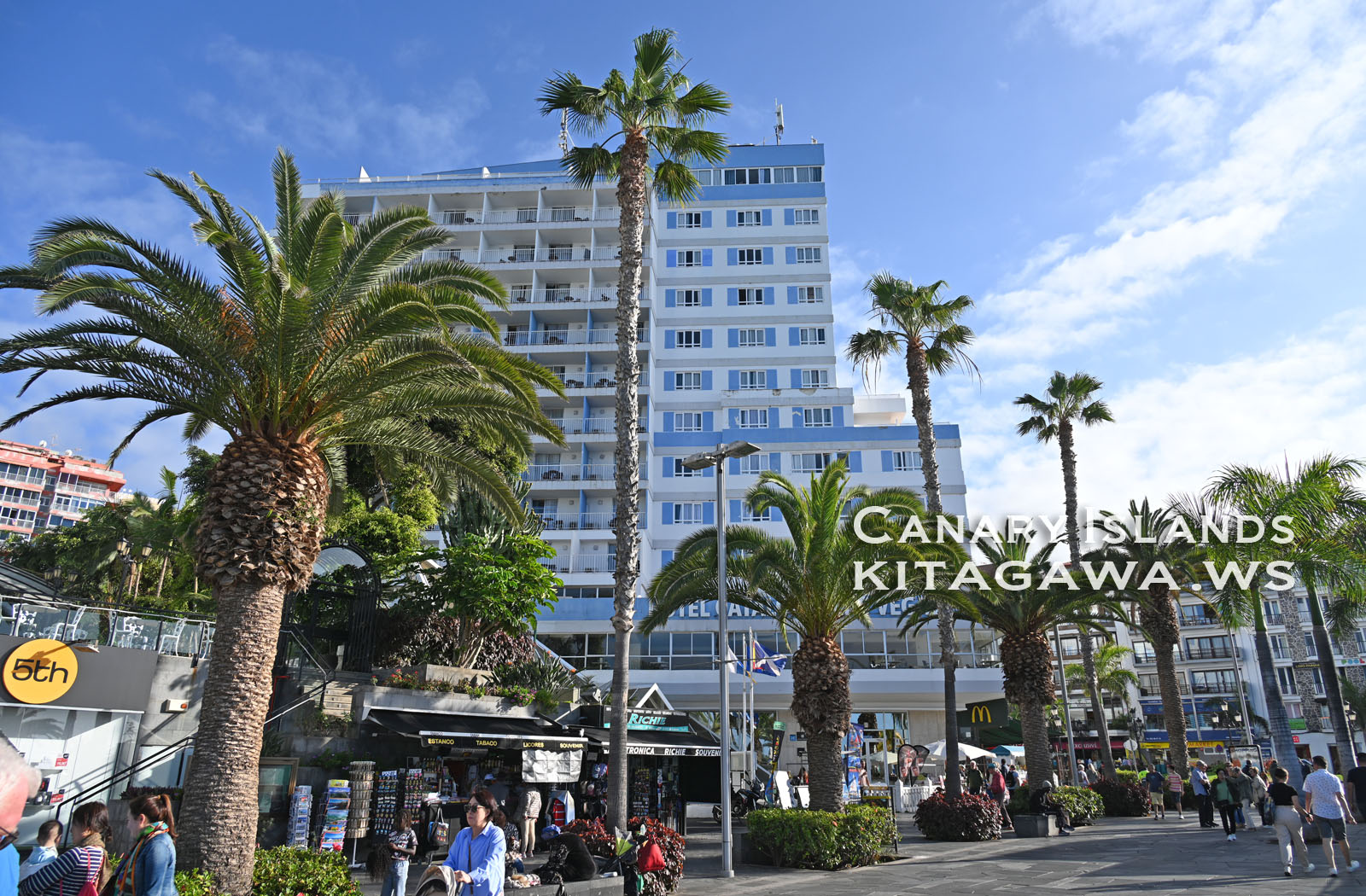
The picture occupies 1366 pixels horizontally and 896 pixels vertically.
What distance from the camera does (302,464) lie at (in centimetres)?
1094

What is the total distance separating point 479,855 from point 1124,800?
2611cm

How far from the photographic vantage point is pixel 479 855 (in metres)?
7.54

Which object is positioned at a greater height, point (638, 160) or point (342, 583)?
point (638, 160)

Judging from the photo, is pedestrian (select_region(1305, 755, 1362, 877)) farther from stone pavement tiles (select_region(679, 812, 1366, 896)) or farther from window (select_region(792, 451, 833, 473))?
window (select_region(792, 451, 833, 473))

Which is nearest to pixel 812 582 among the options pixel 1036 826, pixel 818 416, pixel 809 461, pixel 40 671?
pixel 1036 826

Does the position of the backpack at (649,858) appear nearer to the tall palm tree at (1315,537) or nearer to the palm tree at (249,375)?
the palm tree at (249,375)

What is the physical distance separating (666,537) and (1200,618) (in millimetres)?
57395

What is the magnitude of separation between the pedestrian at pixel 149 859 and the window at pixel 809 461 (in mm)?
43723

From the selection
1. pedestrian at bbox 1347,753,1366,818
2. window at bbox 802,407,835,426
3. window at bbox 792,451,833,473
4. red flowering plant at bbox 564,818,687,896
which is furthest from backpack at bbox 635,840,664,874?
window at bbox 802,407,835,426

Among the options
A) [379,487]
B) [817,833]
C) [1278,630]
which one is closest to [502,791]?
[817,833]

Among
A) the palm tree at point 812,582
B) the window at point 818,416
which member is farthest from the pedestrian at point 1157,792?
the window at point 818,416

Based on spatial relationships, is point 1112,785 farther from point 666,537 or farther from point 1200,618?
point 1200,618

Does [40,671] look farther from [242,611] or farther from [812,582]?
[812,582]

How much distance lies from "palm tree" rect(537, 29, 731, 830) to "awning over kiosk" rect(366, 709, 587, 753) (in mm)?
2718
